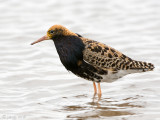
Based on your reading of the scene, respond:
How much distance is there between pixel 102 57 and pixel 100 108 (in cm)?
166

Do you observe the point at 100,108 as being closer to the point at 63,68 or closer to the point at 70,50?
the point at 70,50

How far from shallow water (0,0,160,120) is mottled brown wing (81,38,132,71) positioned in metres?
0.84

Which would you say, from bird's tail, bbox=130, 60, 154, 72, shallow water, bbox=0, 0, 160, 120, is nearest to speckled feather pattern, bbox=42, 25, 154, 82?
bird's tail, bbox=130, 60, 154, 72

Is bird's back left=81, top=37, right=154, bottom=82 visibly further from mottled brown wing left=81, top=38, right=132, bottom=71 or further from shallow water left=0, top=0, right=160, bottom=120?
shallow water left=0, top=0, right=160, bottom=120

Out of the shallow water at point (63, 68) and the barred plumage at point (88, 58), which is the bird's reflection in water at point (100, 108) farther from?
the barred plumage at point (88, 58)

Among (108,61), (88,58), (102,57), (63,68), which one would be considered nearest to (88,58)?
(88,58)

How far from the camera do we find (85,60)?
12375 millimetres

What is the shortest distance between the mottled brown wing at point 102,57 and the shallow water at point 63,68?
841 mm

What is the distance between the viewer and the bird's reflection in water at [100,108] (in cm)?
1098

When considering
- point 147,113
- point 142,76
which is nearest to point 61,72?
point 142,76

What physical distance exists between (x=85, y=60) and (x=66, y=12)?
11556 millimetres

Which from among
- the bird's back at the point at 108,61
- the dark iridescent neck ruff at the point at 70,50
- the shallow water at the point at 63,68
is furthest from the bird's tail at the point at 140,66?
the dark iridescent neck ruff at the point at 70,50

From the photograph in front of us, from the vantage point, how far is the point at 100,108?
38.2 feet

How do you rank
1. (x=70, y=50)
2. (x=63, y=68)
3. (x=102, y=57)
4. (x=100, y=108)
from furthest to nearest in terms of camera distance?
1. (x=63, y=68)
2. (x=102, y=57)
3. (x=70, y=50)
4. (x=100, y=108)
